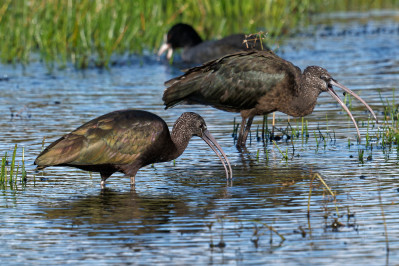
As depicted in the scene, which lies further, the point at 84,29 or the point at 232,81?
the point at 84,29

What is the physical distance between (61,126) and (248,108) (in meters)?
2.69

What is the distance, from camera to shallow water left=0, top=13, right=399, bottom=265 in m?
6.48

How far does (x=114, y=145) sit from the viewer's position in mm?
8703

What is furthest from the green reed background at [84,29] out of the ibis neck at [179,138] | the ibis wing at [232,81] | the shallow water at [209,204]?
the ibis neck at [179,138]

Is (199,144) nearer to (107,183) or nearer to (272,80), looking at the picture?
(272,80)

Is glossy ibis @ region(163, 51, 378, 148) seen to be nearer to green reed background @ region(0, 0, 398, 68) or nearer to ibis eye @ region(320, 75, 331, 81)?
ibis eye @ region(320, 75, 331, 81)

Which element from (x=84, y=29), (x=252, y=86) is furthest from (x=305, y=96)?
(x=84, y=29)

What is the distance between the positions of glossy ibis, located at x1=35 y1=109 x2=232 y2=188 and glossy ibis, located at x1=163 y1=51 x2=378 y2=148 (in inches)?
92.6

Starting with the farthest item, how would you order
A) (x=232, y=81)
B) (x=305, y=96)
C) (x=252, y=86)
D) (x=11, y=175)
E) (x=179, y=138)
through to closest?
1. (x=232, y=81)
2. (x=252, y=86)
3. (x=305, y=96)
4. (x=179, y=138)
5. (x=11, y=175)

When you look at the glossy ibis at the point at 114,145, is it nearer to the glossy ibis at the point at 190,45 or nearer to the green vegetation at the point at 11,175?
the green vegetation at the point at 11,175

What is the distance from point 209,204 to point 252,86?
3312mm

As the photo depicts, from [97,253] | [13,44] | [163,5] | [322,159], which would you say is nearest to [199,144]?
[322,159]

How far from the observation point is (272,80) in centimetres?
1090

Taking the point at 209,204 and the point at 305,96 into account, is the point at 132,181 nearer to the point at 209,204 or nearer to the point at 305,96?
the point at 209,204
